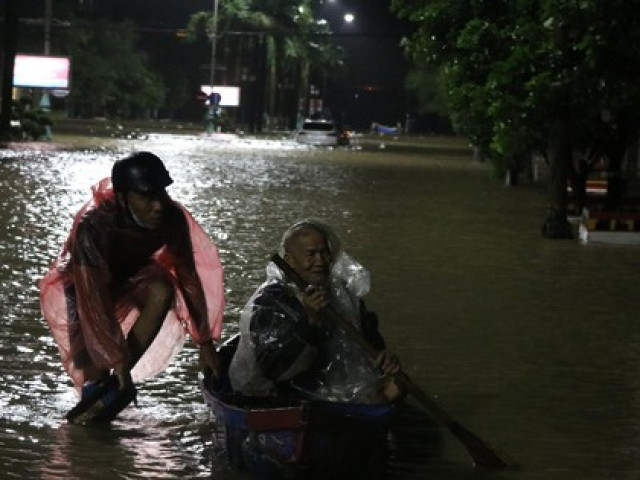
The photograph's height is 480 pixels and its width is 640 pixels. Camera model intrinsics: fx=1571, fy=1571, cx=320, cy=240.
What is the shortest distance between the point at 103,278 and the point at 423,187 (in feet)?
79.0

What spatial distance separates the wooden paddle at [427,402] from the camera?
6.83 meters

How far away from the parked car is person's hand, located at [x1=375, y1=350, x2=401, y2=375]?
55.9 metres

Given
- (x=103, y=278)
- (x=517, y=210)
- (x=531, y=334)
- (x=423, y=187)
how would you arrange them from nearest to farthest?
(x=103, y=278) → (x=531, y=334) → (x=517, y=210) → (x=423, y=187)

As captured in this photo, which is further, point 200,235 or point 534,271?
point 534,271

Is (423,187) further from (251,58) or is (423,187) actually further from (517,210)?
(251,58)

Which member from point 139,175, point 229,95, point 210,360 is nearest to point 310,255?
point 210,360

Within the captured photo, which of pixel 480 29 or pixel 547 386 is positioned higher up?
pixel 480 29

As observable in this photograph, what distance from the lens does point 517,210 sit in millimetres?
Answer: 25109

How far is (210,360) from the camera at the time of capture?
7477mm

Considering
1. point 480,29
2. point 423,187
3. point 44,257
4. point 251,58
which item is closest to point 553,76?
point 480,29

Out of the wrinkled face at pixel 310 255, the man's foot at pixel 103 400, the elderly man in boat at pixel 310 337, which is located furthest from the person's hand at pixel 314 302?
the man's foot at pixel 103 400

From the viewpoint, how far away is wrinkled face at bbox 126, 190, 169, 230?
25.0ft

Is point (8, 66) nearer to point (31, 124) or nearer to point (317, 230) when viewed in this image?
point (31, 124)

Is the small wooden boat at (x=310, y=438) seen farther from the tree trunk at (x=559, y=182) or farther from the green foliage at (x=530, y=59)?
the tree trunk at (x=559, y=182)
